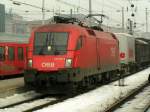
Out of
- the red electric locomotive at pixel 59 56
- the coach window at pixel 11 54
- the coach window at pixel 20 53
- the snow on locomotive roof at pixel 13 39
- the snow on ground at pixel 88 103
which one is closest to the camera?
the snow on ground at pixel 88 103

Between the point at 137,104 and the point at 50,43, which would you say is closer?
the point at 137,104

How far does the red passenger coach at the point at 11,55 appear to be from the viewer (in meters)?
25.2

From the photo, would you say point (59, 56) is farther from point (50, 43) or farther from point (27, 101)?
point (27, 101)

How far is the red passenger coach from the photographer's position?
25.2 metres

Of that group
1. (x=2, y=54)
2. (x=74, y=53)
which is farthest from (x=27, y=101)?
(x=2, y=54)

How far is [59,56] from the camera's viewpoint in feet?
56.0

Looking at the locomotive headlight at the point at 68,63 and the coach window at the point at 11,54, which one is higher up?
the coach window at the point at 11,54

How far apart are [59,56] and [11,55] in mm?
9819

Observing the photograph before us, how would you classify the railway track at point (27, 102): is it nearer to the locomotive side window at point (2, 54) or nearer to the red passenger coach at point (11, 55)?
the locomotive side window at point (2, 54)

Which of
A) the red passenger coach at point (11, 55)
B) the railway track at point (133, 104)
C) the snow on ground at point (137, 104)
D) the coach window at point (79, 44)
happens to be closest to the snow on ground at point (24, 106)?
the coach window at point (79, 44)

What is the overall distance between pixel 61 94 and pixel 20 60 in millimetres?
9622

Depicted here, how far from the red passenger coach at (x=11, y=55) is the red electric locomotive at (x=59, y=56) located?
7415 millimetres

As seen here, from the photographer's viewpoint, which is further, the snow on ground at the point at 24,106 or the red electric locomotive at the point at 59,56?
the red electric locomotive at the point at 59,56

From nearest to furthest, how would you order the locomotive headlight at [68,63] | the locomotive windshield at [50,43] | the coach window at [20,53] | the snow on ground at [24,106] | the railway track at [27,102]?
the snow on ground at [24,106] < the railway track at [27,102] < the locomotive headlight at [68,63] < the locomotive windshield at [50,43] < the coach window at [20,53]
